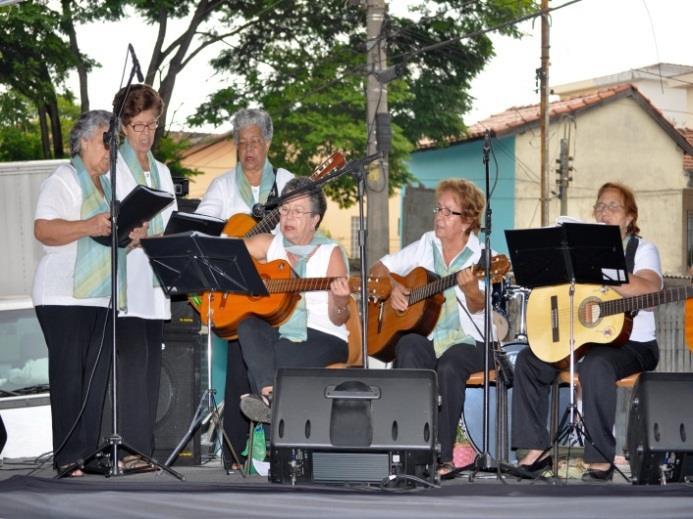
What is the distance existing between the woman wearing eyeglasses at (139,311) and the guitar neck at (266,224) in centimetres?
Answer: 54

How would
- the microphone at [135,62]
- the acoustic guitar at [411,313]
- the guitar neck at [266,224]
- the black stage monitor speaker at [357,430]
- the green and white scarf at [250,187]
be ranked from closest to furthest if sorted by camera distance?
the black stage monitor speaker at [357,430] < the microphone at [135,62] < the acoustic guitar at [411,313] < the guitar neck at [266,224] < the green and white scarf at [250,187]

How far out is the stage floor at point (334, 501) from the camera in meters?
3.64

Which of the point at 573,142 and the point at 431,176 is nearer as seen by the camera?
the point at 573,142

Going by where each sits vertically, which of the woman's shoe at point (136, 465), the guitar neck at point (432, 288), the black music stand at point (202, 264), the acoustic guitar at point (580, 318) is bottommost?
the woman's shoe at point (136, 465)

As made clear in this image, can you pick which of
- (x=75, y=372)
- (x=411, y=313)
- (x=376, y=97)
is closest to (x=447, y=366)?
(x=411, y=313)

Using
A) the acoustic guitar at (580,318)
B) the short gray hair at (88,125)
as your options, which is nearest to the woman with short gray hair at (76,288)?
the short gray hair at (88,125)

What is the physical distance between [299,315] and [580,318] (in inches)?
56.0

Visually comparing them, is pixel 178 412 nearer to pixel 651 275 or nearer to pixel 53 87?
pixel 651 275

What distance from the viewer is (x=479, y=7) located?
19469mm

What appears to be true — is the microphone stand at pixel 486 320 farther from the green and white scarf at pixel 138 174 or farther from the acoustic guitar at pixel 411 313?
the green and white scarf at pixel 138 174

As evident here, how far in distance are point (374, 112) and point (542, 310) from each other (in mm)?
9431

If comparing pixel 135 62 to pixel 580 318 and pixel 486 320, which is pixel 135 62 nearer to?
pixel 486 320

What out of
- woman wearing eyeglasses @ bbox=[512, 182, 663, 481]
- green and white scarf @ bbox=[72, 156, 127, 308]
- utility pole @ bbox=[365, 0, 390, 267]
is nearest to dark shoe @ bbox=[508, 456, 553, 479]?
woman wearing eyeglasses @ bbox=[512, 182, 663, 481]

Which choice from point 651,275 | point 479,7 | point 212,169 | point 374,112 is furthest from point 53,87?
point 212,169
